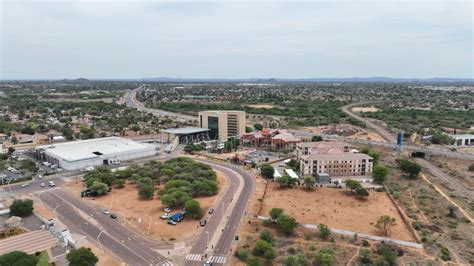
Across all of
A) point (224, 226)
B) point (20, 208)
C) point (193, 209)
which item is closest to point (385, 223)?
point (224, 226)

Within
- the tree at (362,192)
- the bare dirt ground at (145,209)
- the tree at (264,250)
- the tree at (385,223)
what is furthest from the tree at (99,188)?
the tree at (385,223)

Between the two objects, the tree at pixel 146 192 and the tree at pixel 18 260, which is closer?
the tree at pixel 18 260

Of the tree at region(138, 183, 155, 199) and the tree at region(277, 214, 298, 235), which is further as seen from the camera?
the tree at region(138, 183, 155, 199)

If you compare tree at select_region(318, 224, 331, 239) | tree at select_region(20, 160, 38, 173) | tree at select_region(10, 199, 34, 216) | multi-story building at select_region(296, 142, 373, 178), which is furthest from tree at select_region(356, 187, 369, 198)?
tree at select_region(20, 160, 38, 173)

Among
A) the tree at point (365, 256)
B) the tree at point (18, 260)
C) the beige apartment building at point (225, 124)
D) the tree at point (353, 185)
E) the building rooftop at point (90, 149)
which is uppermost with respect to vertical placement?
the beige apartment building at point (225, 124)

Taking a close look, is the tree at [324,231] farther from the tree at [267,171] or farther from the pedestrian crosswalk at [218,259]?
the tree at [267,171]

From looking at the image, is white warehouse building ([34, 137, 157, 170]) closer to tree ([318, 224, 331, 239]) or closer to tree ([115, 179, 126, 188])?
tree ([115, 179, 126, 188])
